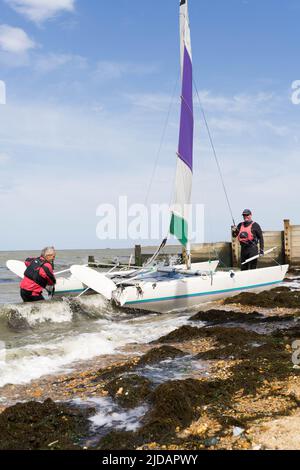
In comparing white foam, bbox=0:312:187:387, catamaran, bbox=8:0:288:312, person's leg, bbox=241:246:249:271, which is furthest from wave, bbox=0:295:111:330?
person's leg, bbox=241:246:249:271

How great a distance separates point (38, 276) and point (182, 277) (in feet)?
14.9

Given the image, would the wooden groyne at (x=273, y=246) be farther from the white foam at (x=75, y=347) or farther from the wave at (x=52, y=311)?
the white foam at (x=75, y=347)

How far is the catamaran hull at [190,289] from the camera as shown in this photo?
37.8 feet

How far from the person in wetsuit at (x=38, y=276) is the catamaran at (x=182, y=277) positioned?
0.67 meters

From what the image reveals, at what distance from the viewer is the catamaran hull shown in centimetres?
1153

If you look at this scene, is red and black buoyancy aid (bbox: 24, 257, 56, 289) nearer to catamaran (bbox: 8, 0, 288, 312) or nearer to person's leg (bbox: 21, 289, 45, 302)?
person's leg (bbox: 21, 289, 45, 302)

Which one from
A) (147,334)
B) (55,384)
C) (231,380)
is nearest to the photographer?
(231,380)

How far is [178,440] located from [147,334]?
5.76 metres

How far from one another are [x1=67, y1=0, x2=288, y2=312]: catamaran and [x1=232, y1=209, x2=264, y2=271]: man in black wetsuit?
0.89 meters

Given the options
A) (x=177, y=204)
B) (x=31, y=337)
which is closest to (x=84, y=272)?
(x=31, y=337)

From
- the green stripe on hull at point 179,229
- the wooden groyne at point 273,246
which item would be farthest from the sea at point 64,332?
the wooden groyne at point 273,246

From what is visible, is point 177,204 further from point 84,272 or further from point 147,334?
point 147,334

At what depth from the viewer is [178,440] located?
13.1 ft
